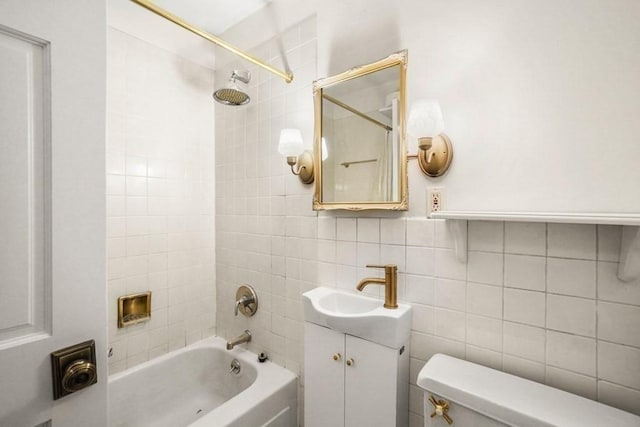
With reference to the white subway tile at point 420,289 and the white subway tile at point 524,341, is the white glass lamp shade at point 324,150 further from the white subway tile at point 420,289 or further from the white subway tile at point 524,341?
the white subway tile at point 524,341

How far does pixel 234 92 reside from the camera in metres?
1.55

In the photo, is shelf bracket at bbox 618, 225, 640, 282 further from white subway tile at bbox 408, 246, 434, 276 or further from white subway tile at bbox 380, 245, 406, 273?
white subway tile at bbox 380, 245, 406, 273

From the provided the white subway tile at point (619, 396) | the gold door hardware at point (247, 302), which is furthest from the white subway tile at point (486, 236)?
the gold door hardware at point (247, 302)

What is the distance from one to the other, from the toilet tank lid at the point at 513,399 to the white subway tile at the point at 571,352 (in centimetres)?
8

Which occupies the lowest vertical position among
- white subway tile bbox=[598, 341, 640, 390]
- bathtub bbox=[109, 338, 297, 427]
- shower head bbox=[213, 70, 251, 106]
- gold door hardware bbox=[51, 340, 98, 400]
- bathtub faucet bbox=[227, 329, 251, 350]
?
bathtub bbox=[109, 338, 297, 427]

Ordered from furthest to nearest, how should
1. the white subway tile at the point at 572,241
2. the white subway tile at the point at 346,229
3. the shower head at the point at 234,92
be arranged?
the shower head at the point at 234,92, the white subway tile at the point at 346,229, the white subway tile at the point at 572,241

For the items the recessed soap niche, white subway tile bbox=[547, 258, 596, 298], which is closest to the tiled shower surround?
white subway tile bbox=[547, 258, 596, 298]

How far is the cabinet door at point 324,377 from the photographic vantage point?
3.84ft

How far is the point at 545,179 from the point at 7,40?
1.47 metres

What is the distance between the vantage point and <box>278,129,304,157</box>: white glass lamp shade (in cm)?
140

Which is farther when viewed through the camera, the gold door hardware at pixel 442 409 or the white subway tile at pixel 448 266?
the white subway tile at pixel 448 266

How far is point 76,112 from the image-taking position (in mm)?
676

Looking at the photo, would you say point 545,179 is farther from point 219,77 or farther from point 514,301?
point 219,77

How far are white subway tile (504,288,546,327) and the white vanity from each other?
352 millimetres
